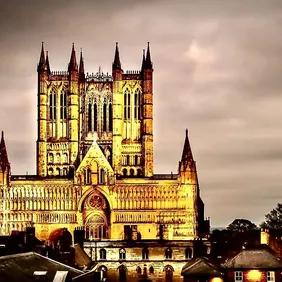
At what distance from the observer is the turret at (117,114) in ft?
502

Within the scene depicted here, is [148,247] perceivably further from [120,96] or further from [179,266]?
[120,96]

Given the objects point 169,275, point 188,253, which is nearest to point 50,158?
point 188,253

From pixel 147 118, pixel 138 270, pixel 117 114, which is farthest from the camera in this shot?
pixel 147 118

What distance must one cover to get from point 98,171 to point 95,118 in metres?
9.65

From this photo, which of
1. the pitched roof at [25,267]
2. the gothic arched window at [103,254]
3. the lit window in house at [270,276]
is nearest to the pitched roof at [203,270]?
the lit window in house at [270,276]

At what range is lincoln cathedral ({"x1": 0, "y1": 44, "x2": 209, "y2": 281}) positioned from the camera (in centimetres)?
14750

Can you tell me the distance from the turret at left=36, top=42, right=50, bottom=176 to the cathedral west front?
5.0 inches

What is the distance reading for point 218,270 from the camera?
3002 inches

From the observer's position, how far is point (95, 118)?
157750 mm

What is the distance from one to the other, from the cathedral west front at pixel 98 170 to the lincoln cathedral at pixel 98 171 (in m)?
0.12

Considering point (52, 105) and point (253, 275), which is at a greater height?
point (52, 105)

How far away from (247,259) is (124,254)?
39174mm

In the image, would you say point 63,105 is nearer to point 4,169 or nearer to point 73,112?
point 73,112

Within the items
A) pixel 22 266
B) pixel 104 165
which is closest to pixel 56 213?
pixel 104 165
